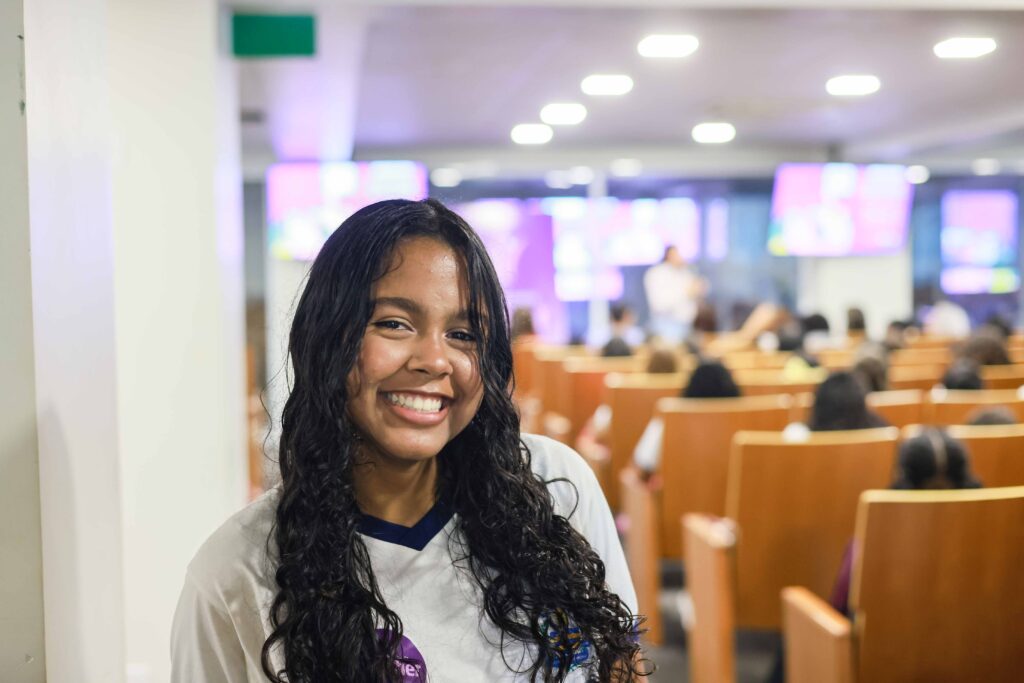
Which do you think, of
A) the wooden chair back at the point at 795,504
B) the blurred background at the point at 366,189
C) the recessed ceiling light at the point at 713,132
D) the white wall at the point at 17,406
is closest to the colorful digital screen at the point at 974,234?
the blurred background at the point at 366,189

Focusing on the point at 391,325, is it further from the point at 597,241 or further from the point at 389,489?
the point at 597,241

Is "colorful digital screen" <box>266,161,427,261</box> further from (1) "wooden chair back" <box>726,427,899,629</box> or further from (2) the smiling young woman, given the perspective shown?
(2) the smiling young woman

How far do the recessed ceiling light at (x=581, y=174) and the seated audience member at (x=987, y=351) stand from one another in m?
5.75

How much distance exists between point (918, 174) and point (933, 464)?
35.0ft

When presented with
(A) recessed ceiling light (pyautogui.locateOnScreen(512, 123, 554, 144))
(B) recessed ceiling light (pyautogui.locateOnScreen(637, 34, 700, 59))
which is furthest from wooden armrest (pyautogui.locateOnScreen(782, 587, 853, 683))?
(A) recessed ceiling light (pyautogui.locateOnScreen(512, 123, 554, 144))

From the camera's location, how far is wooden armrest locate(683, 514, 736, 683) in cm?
280

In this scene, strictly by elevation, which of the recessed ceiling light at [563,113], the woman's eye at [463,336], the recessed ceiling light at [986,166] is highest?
Result: the recessed ceiling light at [986,166]

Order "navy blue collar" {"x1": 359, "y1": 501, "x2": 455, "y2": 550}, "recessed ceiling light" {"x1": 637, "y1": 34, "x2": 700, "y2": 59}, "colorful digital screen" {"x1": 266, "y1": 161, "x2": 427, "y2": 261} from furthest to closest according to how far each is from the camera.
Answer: "colorful digital screen" {"x1": 266, "y1": 161, "x2": 427, "y2": 261} < "recessed ceiling light" {"x1": 637, "y1": 34, "x2": 700, "y2": 59} < "navy blue collar" {"x1": 359, "y1": 501, "x2": 455, "y2": 550}

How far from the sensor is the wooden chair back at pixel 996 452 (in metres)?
2.79

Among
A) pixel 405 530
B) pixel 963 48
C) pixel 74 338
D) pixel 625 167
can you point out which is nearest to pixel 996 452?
pixel 405 530

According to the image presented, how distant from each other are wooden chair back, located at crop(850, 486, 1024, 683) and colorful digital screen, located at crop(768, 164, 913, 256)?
27.0 ft

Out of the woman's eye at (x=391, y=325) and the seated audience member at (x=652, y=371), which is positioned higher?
the woman's eye at (x=391, y=325)

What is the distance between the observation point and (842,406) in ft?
10.2

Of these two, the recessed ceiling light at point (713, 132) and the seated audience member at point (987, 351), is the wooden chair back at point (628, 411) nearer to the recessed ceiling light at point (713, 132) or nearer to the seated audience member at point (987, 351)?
the seated audience member at point (987, 351)
